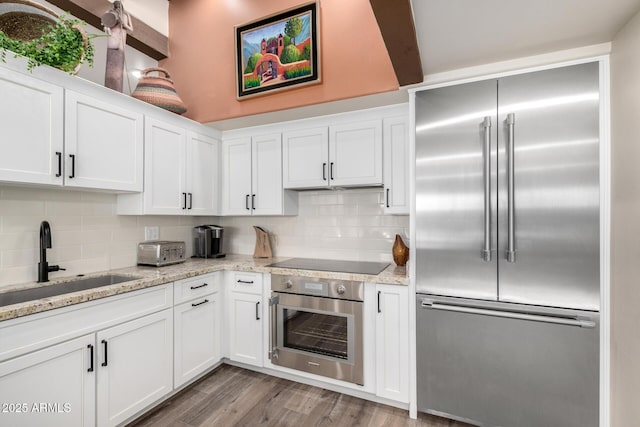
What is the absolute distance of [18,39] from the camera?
5.53ft

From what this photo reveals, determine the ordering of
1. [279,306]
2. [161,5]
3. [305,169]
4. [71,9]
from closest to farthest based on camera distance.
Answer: [71,9]
[279,306]
[305,169]
[161,5]

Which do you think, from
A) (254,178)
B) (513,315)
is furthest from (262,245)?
(513,315)

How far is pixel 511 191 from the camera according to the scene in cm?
176

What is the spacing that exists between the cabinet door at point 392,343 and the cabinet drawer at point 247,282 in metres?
1.00

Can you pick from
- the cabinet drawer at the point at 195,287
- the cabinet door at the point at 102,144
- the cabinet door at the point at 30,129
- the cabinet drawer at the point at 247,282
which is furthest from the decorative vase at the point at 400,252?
the cabinet door at the point at 30,129

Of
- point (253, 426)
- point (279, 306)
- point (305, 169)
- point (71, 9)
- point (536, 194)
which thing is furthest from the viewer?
point (305, 169)

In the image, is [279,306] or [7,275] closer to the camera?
[7,275]

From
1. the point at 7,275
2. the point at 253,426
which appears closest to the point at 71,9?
the point at 7,275

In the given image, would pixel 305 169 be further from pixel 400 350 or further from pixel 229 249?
pixel 400 350

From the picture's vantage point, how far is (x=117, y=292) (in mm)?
1771

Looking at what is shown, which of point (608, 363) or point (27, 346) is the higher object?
point (27, 346)

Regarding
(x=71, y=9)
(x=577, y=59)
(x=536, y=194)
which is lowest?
(x=536, y=194)

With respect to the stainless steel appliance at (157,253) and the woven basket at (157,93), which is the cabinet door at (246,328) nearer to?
the stainless steel appliance at (157,253)

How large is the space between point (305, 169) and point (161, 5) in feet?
7.10
